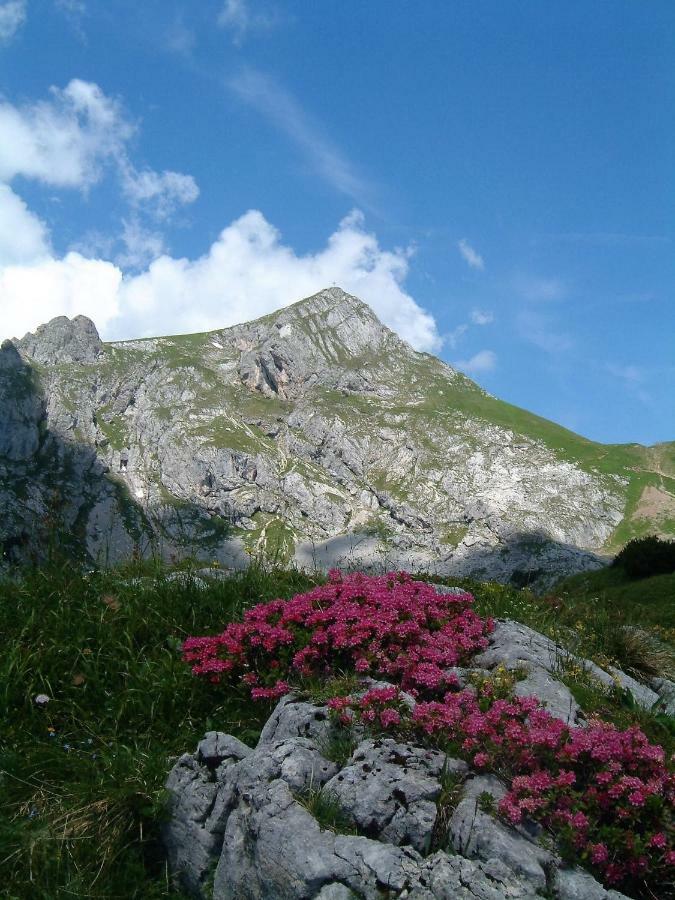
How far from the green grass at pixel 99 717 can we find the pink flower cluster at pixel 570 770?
224 centimetres

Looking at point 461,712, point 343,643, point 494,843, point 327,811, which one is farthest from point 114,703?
point 494,843

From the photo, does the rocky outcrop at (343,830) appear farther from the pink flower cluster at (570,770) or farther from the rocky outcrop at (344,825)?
the pink flower cluster at (570,770)

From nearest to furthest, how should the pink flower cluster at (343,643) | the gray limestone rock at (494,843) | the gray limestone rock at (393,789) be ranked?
the gray limestone rock at (494,843) < the gray limestone rock at (393,789) < the pink flower cluster at (343,643)

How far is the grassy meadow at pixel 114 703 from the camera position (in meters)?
5.49

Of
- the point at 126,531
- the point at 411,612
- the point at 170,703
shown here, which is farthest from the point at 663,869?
the point at 126,531

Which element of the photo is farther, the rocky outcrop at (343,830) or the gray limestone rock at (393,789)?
the gray limestone rock at (393,789)

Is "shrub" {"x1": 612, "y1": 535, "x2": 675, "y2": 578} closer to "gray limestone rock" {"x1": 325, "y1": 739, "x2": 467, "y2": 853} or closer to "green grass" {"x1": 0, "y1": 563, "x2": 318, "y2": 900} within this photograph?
"green grass" {"x1": 0, "y1": 563, "x2": 318, "y2": 900}

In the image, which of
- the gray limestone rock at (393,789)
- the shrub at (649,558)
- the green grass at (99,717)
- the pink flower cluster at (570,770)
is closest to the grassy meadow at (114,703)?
the green grass at (99,717)

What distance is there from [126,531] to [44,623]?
11.0 feet

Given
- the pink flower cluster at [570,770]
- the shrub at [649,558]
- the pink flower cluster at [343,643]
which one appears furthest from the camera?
the shrub at [649,558]

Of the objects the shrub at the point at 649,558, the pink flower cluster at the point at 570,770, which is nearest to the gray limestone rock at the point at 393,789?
the pink flower cluster at the point at 570,770

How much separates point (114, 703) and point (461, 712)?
14.3ft

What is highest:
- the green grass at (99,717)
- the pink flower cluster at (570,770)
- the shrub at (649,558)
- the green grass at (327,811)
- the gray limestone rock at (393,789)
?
the shrub at (649,558)

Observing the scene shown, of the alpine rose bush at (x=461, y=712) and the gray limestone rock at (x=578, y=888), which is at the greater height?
the alpine rose bush at (x=461, y=712)
